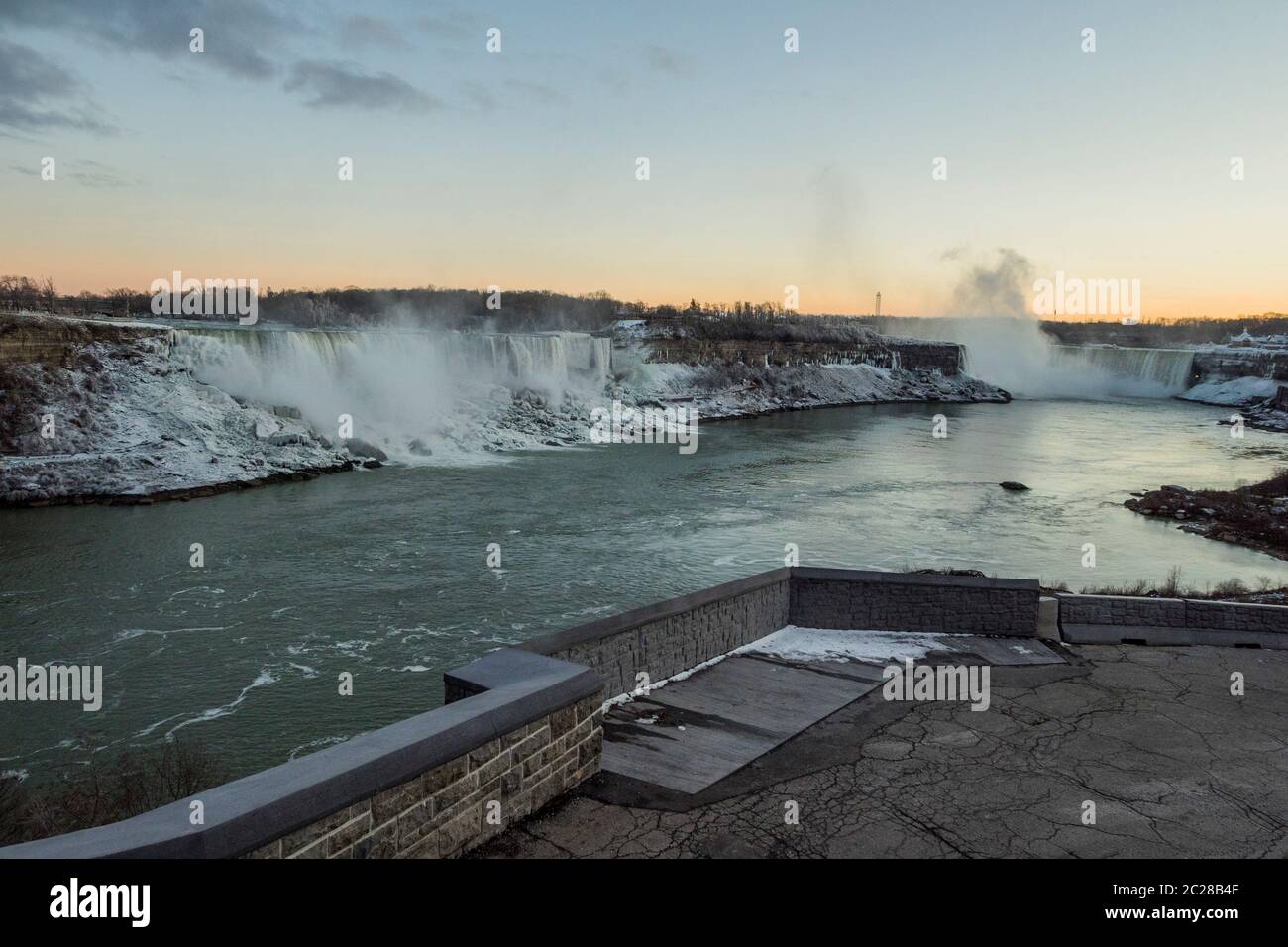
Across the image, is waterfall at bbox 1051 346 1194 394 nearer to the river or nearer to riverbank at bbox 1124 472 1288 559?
the river

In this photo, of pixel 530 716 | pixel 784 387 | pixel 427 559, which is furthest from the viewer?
pixel 784 387

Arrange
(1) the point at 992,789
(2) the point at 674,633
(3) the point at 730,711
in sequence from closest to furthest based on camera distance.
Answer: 1. (1) the point at 992,789
2. (3) the point at 730,711
3. (2) the point at 674,633

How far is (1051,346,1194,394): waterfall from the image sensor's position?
98438 mm

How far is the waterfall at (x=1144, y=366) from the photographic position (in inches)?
3875

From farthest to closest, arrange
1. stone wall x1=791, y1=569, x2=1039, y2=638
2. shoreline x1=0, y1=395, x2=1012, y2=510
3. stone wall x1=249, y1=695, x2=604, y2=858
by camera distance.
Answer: shoreline x1=0, y1=395, x2=1012, y2=510, stone wall x1=791, y1=569, x2=1039, y2=638, stone wall x1=249, y1=695, x2=604, y2=858

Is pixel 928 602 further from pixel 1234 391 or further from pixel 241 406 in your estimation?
pixel 1234 391

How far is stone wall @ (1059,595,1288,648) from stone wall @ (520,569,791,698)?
3.52 meters
